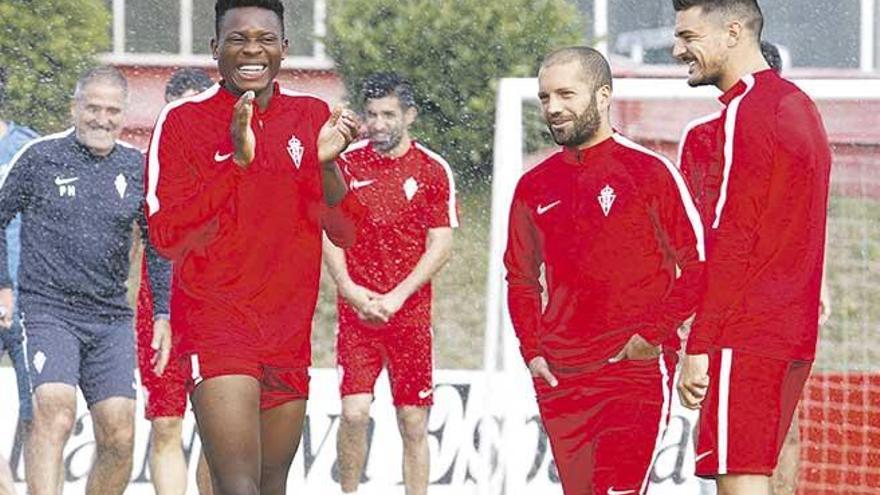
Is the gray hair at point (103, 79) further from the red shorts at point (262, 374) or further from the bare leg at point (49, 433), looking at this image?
the red shorts at point (262, 374)

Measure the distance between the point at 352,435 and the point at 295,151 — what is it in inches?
118

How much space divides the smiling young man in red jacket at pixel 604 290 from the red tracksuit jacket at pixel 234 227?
79cm

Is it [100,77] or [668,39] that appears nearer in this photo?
[100,77]

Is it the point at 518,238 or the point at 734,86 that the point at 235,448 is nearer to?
the point at 518,238

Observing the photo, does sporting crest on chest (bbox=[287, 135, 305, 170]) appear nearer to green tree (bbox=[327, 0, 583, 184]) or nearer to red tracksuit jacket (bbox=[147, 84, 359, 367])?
red tracksuit jacket (bbox=[147, 84, 359, 367])

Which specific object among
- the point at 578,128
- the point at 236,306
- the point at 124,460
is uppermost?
the point at 578,128

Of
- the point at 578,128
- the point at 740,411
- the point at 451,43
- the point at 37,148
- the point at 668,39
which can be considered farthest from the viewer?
the point at 668,39

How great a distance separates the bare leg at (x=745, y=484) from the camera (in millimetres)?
6152

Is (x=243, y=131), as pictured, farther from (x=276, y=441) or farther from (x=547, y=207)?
(x=547, y=207)

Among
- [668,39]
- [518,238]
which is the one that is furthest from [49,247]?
[668,39]

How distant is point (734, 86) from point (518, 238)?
953 mm

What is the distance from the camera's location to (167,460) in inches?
347

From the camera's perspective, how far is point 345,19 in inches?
524

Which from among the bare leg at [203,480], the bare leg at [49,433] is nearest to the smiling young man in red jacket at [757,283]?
the bare leg at [203,480]
